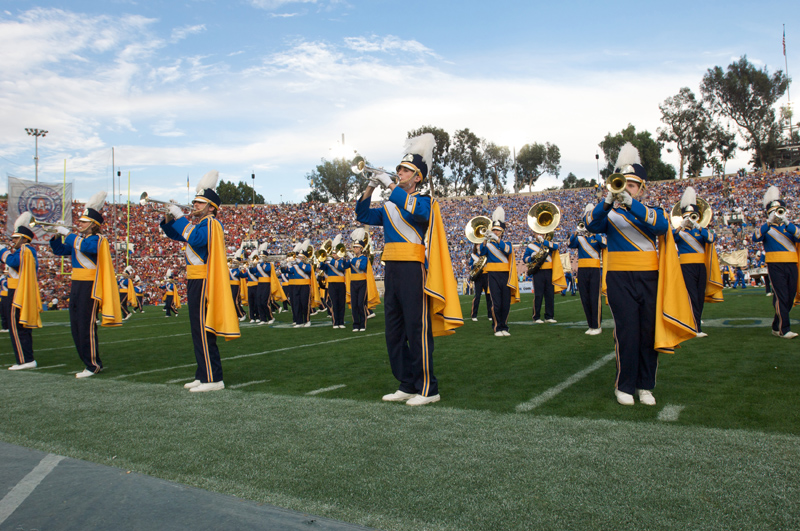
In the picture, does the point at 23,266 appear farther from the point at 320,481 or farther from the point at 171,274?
the point at 171,274

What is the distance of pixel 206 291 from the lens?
5625 millimetres

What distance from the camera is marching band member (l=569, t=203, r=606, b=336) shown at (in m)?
9.31

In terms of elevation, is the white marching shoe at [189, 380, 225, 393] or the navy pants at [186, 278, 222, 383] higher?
the navy pants at [186, 278, 222, 383]

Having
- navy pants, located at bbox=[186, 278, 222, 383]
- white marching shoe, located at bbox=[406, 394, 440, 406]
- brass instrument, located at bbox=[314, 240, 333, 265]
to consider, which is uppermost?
brass instrument, located at bbox=[314, 240, 333, 265]

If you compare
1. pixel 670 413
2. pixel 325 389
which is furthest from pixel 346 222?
pixel 670 413

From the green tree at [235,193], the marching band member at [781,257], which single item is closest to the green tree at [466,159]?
the green tree at [235,193]

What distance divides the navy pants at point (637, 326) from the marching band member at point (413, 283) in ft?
4.60

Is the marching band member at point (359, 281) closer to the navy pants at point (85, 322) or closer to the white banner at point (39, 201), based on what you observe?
the navy pants at point (85, 322)

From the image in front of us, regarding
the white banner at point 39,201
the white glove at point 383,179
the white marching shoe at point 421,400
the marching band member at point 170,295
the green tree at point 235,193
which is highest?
the green tree at point 235,193

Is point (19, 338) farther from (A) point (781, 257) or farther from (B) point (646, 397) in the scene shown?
(A) point (781, 257)

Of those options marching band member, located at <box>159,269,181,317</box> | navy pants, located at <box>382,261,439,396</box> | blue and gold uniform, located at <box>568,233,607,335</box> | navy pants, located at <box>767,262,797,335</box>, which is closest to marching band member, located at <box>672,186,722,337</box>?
navy pants, located at <box>767,262,797,335</box>

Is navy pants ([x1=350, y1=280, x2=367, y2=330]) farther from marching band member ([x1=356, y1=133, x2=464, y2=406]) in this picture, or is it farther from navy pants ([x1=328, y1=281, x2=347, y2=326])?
marching band member ([x1=356, y1=133, x2=464, y2=406])

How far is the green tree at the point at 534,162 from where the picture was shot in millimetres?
65250

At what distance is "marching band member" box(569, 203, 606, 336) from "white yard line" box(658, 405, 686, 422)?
5.16 meters
